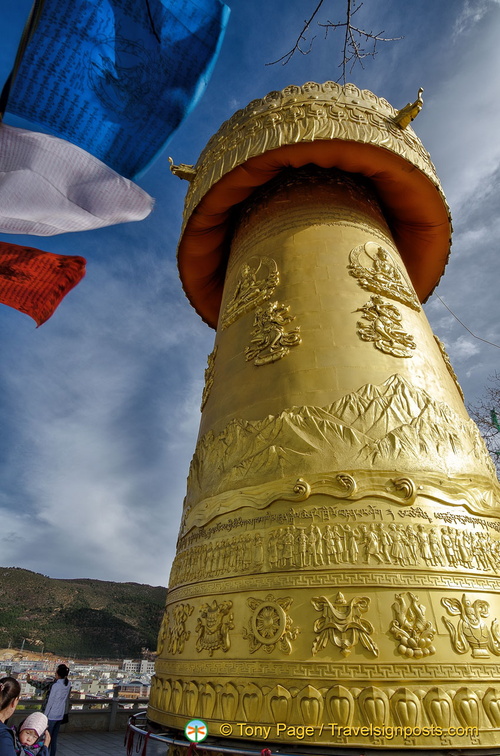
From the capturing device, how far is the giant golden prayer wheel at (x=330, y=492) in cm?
255

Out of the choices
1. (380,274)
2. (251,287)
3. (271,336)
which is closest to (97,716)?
(271,336)

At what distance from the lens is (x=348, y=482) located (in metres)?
3.14

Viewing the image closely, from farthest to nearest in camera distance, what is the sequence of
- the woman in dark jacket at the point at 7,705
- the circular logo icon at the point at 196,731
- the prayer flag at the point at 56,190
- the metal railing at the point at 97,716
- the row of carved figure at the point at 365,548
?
the metal railing at the point at 97,716, the prayer flag at the point at 56,190, the row of carved figure at the point at 365,548, the circular logo icon at the point at 196,731, the woman in dark jacket at the point at 7,705

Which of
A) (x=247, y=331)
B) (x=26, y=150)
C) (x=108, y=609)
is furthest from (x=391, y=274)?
(x=108, y=609)

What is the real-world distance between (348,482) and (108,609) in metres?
25.8

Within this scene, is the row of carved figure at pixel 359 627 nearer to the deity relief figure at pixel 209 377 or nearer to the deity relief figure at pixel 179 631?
the deity relief figure at pixel 179 631

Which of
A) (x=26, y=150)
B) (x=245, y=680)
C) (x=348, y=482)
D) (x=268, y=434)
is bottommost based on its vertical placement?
(x=245, y=680)

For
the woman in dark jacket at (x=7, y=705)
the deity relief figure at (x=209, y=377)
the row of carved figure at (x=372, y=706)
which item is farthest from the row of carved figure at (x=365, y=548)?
the deity relief figure at (x=209, y=377)

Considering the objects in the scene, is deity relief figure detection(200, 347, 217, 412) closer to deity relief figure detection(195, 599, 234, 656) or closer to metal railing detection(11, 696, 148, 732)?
deity relief figure detection(195, 599, 234, 656)

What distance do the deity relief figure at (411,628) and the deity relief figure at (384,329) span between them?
6.92 ft

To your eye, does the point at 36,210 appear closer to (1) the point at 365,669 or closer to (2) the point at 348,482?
(2) the point at 348,482

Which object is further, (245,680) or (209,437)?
(209,437)

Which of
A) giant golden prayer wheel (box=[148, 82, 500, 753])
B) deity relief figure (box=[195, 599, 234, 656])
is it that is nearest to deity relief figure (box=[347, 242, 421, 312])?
giant golden prayer wheel (box=[148, 82, 500, 753])

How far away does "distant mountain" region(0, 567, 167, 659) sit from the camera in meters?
20.3
